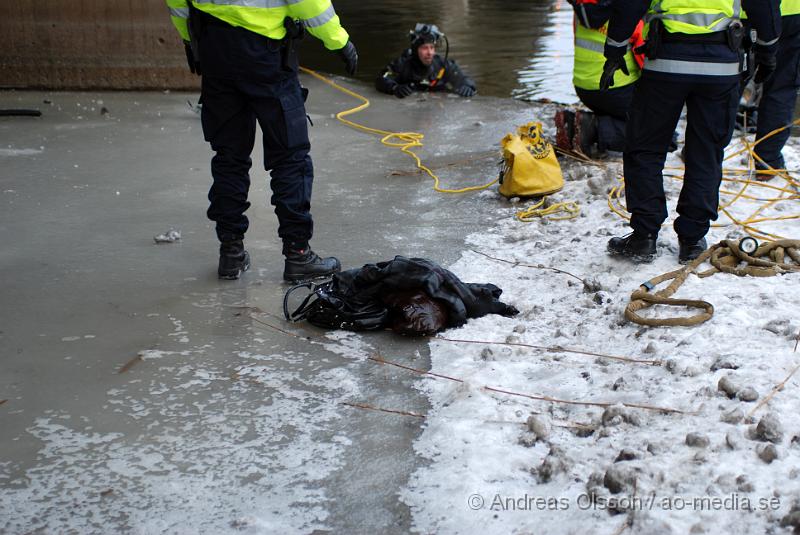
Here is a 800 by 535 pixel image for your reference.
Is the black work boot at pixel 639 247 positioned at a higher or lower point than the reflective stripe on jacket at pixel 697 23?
lower

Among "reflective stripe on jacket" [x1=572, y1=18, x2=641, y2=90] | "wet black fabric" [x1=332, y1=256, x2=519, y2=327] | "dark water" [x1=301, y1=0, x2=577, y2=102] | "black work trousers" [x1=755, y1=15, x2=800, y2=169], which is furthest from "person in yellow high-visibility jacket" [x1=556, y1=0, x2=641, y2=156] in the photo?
"dark water" [x1=301, y1=0, x2=577, y2=102]

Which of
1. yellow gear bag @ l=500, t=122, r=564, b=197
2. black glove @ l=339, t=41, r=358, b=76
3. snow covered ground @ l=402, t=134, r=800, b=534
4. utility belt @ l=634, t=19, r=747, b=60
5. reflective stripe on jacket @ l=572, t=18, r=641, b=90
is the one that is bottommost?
snow covered ground @ l=402, t=134, r=800, b=534

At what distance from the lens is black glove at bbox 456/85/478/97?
30.0 ft

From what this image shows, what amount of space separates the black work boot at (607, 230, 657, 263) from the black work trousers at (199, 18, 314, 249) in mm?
1686

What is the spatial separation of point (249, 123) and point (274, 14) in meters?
0.60

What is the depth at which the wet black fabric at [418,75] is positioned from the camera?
30.3 ft

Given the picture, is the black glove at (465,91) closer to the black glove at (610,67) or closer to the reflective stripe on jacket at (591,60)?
the reflective stripe on jacket at (591,60)

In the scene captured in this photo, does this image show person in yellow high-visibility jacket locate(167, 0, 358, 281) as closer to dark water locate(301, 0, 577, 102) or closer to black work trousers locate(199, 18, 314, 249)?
black work trousers locate(199, 18, 314, 249)

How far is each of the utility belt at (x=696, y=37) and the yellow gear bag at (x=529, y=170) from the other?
5.41 ft

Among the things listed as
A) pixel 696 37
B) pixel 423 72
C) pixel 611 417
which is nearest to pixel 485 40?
pixel 423 72

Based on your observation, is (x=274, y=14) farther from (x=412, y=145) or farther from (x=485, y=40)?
(x=485, y=40)

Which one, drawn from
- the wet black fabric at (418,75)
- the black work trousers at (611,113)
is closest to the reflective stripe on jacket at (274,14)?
the black work trousers at (611,113)

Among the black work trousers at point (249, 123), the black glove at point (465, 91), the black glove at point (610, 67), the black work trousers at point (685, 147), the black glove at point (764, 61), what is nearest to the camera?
the black work trousers at point (249, 123)

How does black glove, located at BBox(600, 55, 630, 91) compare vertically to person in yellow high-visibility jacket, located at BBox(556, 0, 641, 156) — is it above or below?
above
